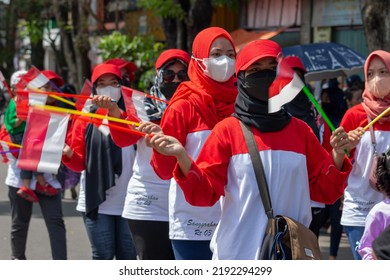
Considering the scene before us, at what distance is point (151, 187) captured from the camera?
5.78 metres

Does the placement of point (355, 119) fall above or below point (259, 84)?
below

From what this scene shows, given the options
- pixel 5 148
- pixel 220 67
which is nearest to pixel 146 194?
pixel 220 67

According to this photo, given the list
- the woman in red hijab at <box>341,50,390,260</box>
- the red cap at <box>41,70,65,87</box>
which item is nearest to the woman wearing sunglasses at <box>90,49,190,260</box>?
the woman in red hijab at <box>341,50,390,260</box>

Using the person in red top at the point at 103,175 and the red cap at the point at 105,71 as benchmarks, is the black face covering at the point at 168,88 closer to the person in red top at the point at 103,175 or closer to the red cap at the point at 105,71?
the person in red top at the point at 103,175

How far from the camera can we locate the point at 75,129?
6727 mm

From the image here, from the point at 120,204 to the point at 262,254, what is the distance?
2617 millimetres

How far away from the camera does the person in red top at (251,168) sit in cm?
420

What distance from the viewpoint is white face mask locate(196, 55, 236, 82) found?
16.6ft

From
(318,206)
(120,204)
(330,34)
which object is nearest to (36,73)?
(120,204)

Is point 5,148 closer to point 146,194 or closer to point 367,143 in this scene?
point 146,194

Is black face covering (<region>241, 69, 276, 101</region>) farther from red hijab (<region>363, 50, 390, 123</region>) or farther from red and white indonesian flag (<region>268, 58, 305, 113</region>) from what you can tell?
red hijab (<region>363, 50, 390, 123</region>)

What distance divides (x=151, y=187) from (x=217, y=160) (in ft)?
5.33

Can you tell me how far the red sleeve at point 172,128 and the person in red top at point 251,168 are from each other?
2.05 ft

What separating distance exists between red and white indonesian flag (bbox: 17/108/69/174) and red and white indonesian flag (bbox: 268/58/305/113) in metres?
0.99
